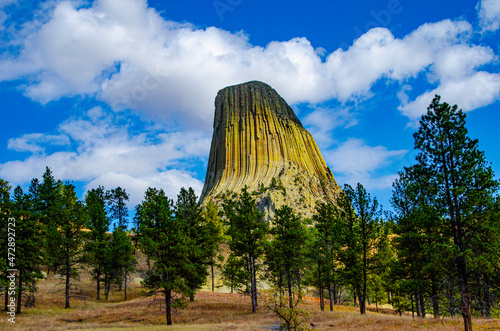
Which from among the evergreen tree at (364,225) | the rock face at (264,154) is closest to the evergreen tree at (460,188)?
the evergreen tree at (364,225)

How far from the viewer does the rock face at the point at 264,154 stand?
91.2m

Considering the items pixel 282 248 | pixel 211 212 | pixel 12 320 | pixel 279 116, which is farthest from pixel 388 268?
pixel 279 116

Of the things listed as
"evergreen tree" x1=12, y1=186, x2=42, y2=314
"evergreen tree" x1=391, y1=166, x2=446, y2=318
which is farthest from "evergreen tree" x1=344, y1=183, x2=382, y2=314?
"evergreen tree" x1=12, y1=186, x2=42, y2=314

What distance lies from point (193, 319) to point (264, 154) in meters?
79.7

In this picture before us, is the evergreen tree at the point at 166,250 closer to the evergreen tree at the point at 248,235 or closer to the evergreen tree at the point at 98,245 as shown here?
the evergreen tree at the point at 248,235

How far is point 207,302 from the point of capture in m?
35.2

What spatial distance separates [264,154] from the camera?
344 ft

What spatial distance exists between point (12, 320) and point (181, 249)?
14189 millimetres

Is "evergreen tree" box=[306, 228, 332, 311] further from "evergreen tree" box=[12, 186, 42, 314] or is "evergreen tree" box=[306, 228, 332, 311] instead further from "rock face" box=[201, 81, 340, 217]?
"rock face" box=[201, 81, 340, 217]

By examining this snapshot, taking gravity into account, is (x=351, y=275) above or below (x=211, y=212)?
below

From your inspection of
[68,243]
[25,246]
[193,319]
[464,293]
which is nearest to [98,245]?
[68,243]

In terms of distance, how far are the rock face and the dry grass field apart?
168 feet

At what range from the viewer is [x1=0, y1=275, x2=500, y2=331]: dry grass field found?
21.0 m

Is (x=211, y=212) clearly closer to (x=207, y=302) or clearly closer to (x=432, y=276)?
(x=207, y=302)
